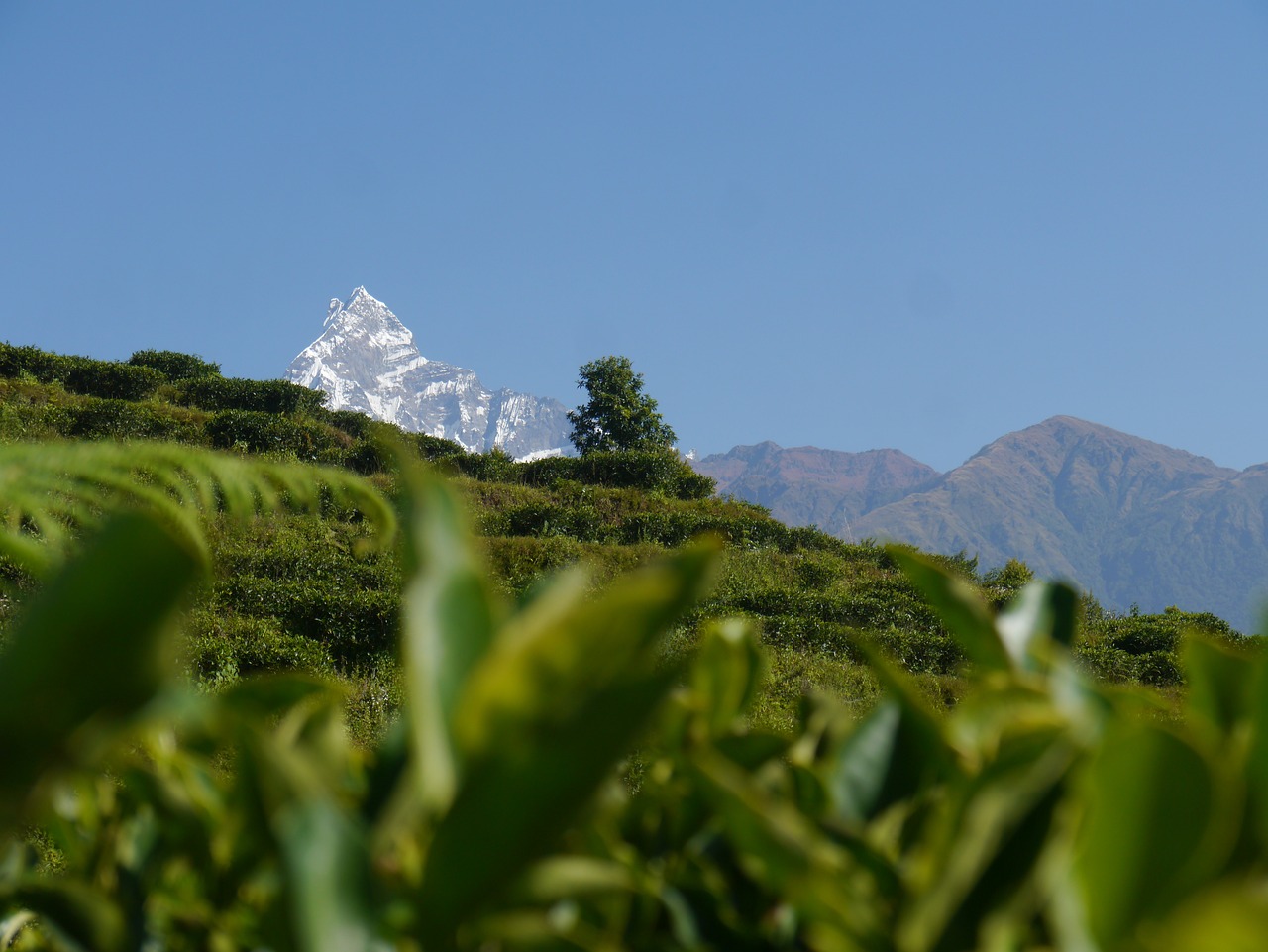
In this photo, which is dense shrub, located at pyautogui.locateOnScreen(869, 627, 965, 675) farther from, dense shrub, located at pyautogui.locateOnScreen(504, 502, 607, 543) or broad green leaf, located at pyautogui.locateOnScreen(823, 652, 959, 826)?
broad green leaf, located at pyautogui.locateOnScreen(823, 652, 959, 826)

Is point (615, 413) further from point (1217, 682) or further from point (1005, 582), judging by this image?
point (1217, 682)

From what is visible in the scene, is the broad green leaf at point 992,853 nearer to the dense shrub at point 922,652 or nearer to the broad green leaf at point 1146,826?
the broad green leaf at point 1146,826

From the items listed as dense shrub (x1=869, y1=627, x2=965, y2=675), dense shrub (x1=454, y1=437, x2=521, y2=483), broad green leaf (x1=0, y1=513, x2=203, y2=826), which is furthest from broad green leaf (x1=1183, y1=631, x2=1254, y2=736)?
dense shrub (x1=454, y1=437, x2=521, y2=483)

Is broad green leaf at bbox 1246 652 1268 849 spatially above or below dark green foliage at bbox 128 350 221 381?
below

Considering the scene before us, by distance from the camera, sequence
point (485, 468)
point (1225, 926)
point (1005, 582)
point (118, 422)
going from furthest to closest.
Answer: point (485, 468) → point (118, 422) → point (1005, 582) → point (1225, 926)

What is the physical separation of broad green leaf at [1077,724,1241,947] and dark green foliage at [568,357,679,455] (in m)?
30.8

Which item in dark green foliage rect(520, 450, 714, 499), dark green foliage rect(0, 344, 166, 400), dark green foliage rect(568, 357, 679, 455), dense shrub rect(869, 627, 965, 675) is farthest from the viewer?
dark green foliage rect(568, 357, 679, 455)

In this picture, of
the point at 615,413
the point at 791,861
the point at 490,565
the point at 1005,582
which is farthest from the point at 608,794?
the point at 615,413

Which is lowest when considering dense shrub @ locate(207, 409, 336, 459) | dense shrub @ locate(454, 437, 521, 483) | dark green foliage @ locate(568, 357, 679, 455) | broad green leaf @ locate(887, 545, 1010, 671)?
broad green leaf @ locate(887, 545, 1010, 671)

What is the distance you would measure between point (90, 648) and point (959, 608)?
45cm

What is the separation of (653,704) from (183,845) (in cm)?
46

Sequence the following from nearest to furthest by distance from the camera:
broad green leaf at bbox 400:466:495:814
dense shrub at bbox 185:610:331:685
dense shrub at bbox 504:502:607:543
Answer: broad green leaf at bbox 400:466:495:814 < dense shrub at bbox 185:610:331:685 < dense shrub at bbox 504:502:607:543

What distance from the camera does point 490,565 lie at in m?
8.97

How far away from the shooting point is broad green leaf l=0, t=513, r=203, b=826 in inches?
10.7
